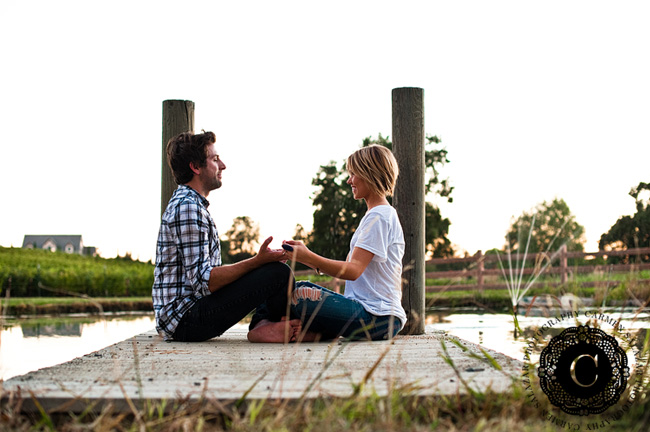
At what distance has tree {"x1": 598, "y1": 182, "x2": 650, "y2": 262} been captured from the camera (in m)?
Answer: 18.4

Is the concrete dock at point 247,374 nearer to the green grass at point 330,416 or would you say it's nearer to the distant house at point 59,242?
the green grass at point 330,416

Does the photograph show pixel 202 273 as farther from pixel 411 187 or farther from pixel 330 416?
pixel 330 416

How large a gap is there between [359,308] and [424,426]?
153 cm

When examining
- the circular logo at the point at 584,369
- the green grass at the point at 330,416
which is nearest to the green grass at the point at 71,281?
the green grass at the point at 330,416

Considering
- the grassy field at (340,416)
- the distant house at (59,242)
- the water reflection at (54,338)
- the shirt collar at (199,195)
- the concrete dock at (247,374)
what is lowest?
the water reflection at (54,338)

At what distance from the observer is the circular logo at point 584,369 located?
227cm

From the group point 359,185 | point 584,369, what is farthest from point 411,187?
point 584,369

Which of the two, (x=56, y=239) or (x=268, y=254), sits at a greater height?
(x=56, y=239)

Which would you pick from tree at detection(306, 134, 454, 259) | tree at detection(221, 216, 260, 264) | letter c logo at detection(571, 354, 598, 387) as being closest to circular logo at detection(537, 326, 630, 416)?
letter c logo at detection(571, 354, 598, 387)

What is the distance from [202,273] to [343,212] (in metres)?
24.6

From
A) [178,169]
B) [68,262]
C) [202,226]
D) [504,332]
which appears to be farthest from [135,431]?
[68,262]

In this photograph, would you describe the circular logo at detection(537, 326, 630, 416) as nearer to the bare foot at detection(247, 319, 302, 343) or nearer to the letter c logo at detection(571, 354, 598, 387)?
the letter c logo at detection(571, 354, 598, 387)

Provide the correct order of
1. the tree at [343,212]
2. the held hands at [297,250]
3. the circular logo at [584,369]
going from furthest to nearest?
the tree at [343,212] → the held hands at [297,250] → the circular logo at [584,369]

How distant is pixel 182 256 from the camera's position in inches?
134
